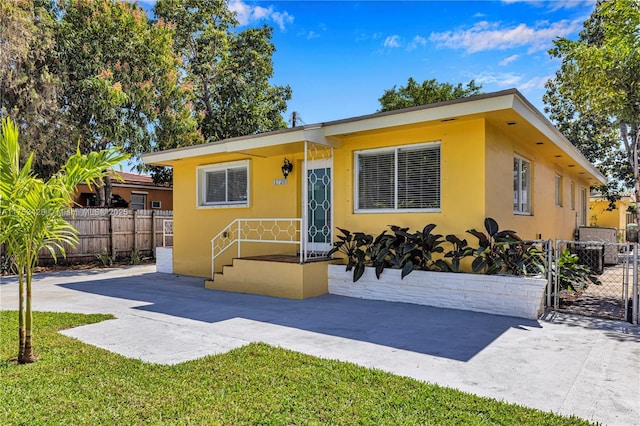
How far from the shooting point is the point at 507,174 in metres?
Result: 7.98

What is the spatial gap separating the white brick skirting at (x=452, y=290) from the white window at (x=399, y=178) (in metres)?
1.38

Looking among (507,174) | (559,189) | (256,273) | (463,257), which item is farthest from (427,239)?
(559,189)

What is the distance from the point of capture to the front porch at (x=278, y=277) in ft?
25.5

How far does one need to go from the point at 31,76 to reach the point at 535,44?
544 inches

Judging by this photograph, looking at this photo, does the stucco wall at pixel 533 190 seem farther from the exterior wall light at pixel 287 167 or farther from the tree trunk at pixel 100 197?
the tree trunk at pixel 100 197

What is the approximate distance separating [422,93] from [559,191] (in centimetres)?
1010

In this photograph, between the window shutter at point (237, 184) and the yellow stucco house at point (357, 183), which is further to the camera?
the window shutter at point (237, 184)

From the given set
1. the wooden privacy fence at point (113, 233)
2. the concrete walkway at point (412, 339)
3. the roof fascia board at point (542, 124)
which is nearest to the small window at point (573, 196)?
the roof fascia board at point (542, 124)

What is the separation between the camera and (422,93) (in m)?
21.2

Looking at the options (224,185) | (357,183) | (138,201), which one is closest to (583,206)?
(357,183)

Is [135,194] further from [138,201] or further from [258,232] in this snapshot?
[258,232]

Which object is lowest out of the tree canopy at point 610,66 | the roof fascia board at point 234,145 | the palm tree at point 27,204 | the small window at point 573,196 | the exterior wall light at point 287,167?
the palm tree at point 27,204

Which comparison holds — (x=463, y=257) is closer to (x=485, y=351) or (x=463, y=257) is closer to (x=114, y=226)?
(x=485, y=351)

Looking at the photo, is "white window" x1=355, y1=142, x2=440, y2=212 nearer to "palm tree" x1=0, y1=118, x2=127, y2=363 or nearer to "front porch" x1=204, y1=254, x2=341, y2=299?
"front porch" x1=204, y1=254, x2=341, y2=299
